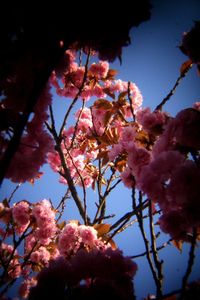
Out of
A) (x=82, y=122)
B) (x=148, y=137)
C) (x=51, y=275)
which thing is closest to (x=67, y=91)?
(x=82, y=122)

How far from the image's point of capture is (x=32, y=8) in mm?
1245

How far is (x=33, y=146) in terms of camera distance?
1.54 m

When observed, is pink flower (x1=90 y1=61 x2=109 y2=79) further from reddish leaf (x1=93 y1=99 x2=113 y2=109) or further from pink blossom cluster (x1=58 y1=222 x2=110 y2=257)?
pink blossom cluster (x1=58 y1=222 x2=110 y2=257)

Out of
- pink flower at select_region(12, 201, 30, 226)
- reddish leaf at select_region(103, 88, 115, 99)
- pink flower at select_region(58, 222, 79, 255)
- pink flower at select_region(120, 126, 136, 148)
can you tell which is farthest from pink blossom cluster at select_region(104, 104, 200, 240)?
pink flower at select_region(12, 201, 30, 226)

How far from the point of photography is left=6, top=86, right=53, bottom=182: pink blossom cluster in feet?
4.98

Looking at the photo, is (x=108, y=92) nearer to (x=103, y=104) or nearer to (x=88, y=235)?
(x=103, y=104)

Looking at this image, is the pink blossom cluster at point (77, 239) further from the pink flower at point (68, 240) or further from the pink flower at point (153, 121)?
the pink flower at point (153, 121)

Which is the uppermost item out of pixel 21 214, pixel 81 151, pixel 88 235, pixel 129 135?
pixel 81 151

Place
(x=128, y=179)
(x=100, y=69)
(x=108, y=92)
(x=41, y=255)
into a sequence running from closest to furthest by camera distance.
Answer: (x=128, y=179) → (x=100, y=69) → (x=108, y=92) → (x=41, y=255)

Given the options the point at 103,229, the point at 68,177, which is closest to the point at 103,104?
the point at 68,177

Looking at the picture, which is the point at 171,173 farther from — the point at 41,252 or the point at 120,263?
the point at 41,252

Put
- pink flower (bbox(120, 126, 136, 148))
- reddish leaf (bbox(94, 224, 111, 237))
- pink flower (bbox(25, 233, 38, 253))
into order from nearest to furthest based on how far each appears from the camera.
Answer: pink flower (bbox(120, 126, 136, 148)) < reddish leaf (bbox(94, 224, 111, 237)) < pink flower (bbox(25, 233, 38, 253))

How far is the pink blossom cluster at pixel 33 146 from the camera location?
152cm

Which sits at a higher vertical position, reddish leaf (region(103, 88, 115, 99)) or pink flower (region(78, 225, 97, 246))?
reddish leaf (region(103, 88, 115, 99))
